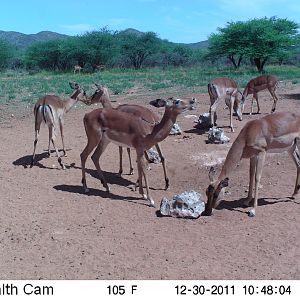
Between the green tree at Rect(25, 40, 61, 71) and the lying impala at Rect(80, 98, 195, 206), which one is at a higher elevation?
the green tree at Rect(25, 40, 61, 71)

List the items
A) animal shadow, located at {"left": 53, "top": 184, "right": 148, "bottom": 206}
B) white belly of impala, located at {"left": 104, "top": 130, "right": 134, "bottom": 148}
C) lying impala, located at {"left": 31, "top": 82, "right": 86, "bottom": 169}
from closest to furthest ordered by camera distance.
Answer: animal shadow, located at {"left": 53, "top": 184, "right": 148, "bottom": 206}, white belly of impala, located at {"left": 104, "top": 130, "right": 134, "bottom": 148}, lying impala, located at {"left": 31, "top": 82, "right": 86, "bottom": 169}

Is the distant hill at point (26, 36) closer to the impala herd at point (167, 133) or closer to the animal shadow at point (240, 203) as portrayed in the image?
the impala herd at point (167, 133)

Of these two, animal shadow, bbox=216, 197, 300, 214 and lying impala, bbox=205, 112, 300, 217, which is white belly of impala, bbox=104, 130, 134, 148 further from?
animal shadow, bbox=216, 197, 300, 214

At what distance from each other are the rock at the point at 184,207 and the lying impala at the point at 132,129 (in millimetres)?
572

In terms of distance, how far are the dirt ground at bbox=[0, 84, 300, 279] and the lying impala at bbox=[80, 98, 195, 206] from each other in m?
0.73

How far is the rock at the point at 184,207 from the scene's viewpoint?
23.5 ft

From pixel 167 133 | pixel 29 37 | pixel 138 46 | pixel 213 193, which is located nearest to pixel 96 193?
pixel 167 133

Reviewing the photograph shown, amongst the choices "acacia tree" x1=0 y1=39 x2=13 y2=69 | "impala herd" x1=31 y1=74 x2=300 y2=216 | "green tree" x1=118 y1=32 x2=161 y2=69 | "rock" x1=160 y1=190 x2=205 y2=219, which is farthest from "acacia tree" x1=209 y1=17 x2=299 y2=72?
"rock" x1=160 y1=190 x2=205 y2=219

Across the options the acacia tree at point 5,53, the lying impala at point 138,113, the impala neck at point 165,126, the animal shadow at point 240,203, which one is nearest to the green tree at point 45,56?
the acacia tree at point 5,53

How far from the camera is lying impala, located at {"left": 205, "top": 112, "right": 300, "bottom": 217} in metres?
7.31

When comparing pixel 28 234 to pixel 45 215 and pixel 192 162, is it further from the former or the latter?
pixel 192 162

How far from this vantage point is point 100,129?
869cm

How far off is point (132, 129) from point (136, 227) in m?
2.16

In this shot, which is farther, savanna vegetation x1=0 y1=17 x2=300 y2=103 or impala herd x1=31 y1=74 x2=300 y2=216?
savanna vegetation x1=0 y1=17 x2=300 y2=103
